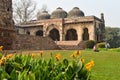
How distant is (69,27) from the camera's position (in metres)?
A: 41.8

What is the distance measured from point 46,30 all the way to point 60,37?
262 cm

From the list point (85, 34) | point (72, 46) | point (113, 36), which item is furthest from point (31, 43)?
point (113, 36)

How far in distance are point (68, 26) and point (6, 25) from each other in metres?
21.2

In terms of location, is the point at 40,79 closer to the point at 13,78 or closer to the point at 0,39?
the point at 13,78

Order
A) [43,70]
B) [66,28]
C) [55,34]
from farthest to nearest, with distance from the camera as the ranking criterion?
[55,34], [66,28], [43,70]

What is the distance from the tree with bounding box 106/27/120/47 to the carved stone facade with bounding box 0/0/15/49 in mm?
32210

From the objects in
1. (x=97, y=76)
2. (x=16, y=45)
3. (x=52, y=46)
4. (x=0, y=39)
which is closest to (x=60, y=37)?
(x=52, y=46)

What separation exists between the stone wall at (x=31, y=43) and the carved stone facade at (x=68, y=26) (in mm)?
9732

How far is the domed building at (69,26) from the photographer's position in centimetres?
4018

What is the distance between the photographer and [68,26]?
137ft

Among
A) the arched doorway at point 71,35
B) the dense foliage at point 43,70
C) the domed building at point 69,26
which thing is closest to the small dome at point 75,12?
the domed building at point 69,26

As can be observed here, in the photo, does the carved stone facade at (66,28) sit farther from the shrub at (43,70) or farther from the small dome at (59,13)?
the shrub at (43,70)

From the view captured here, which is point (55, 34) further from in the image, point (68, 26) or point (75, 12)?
point (75, 12)

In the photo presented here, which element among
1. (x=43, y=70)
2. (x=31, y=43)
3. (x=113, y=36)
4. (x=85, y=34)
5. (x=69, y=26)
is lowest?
(x=43, y=70)
